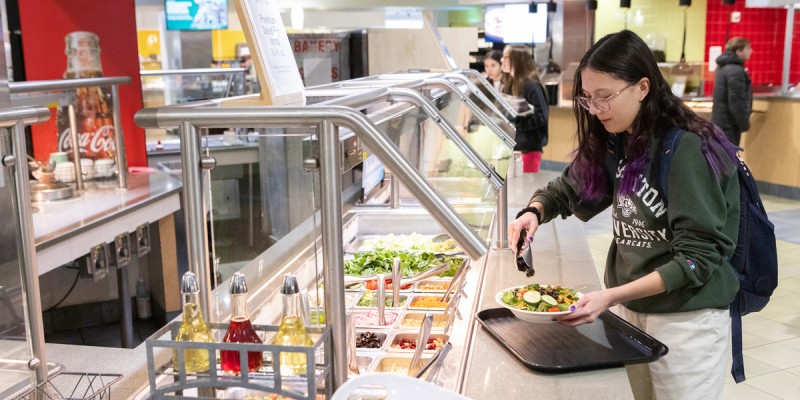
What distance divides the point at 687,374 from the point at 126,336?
3838 millimetres

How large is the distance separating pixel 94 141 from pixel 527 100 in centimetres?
370

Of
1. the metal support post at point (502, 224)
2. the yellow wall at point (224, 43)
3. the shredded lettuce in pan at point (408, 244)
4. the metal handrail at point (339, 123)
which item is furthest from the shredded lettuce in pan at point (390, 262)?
the yellow wall at point (224, 43)

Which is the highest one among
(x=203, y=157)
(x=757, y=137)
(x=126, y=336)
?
(x=203, y=157)

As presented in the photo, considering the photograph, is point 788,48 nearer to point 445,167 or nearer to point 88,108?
point 445,167

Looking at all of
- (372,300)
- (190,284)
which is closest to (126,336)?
(372,300)

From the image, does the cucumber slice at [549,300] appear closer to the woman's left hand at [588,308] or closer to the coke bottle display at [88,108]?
the woman's left hand at [588,308]

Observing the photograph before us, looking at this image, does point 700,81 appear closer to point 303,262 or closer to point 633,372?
point 633,372

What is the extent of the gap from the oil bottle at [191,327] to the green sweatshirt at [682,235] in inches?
47.0

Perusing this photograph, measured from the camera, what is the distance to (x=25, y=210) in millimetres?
1807

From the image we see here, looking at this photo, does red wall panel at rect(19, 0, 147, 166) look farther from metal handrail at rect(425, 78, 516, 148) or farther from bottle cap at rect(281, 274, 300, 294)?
bottle cap at rect(281, 274, 300, 294)

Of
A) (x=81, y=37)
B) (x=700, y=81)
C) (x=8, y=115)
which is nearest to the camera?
(x=8, y=115)

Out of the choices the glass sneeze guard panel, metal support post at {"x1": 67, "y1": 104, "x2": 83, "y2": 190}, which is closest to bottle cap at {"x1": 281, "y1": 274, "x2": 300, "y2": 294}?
the glass sneeze guard panel

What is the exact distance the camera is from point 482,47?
14.8 meters

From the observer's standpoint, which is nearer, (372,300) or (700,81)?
(372,300)
